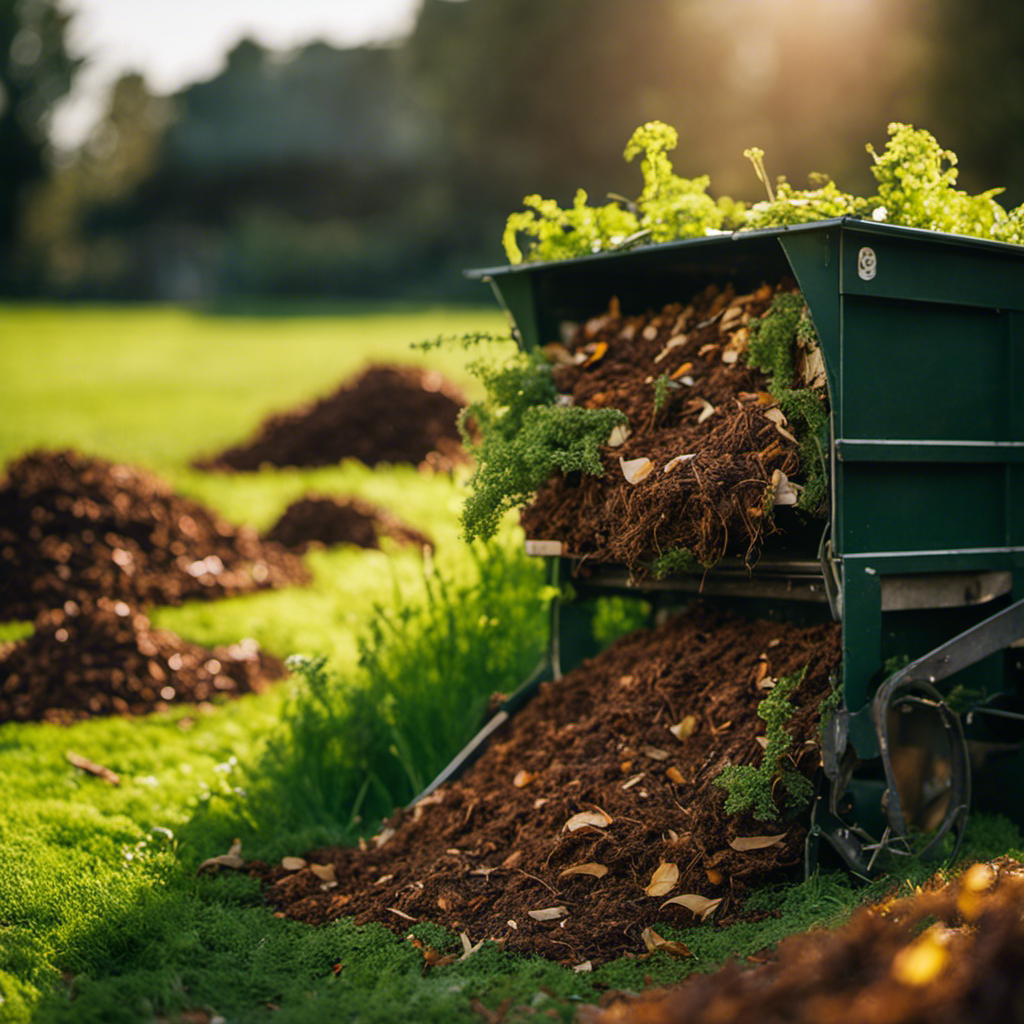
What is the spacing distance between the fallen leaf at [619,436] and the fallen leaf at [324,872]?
200 centimetres

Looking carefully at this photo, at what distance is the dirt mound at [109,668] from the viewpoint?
6.16 metres

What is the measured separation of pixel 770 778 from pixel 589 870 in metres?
0.69

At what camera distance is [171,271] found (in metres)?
40.7

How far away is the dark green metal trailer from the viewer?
357 cm

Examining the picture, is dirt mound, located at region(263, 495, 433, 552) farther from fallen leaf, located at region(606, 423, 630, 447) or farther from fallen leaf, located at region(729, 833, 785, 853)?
fallen leaf, located at region(729, 833, 785, 853)

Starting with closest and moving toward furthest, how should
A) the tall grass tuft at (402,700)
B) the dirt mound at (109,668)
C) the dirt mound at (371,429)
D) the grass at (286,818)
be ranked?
the grass at (286,818), the tall grass tuft at (402,700), the dirt mound at (109,668), the dirt mound at (371,429)

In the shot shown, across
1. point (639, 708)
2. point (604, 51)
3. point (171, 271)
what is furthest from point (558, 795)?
point (171, 271)

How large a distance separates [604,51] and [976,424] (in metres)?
27.3

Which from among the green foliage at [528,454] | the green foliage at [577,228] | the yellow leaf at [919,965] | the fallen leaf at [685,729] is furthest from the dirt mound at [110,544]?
the yellow leaf at [919,965]

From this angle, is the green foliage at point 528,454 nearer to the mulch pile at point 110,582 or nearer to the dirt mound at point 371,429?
the mulch pile at point 110,582

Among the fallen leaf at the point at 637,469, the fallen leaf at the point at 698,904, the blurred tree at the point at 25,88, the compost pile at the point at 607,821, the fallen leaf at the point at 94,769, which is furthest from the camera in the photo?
the blurred tree at the point at 25,88

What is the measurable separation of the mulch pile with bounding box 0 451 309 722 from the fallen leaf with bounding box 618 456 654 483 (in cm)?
377

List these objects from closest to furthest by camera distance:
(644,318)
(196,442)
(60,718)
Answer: (644,318)
(60,718)
(196,442)

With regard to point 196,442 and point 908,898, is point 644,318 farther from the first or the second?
point 196,442
